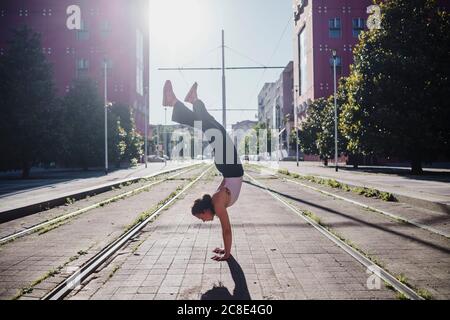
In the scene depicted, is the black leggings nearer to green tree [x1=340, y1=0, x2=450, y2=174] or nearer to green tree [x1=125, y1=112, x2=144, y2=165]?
green tree [x1=340, y1=0, x2=450, y2=174]

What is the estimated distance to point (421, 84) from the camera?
21422 millimetres

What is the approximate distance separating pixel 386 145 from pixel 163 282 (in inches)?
818

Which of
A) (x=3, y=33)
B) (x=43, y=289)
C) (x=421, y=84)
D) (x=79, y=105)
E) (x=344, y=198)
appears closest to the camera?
(x=43, y=289)

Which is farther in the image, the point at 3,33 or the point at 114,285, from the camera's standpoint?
the point at 3,33

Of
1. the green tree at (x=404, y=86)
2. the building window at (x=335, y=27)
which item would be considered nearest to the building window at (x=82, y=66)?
the building window at (x=335, y=27)

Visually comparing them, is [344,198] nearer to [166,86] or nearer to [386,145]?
[166,86]

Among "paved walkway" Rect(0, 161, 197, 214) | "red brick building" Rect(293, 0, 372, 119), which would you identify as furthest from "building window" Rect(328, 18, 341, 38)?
"paved walkway" Rect(0, 161, 197, 214)

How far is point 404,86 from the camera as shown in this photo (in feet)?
71.8

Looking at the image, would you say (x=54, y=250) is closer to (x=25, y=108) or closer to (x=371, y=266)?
(x=371, y=266)

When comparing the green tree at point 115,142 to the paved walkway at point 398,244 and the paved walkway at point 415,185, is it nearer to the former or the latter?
the paved walkway at point 415,185

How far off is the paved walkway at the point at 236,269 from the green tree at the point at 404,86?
55.2 ft

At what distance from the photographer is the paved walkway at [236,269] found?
3.72m

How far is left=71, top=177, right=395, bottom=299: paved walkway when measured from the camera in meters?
3.72
